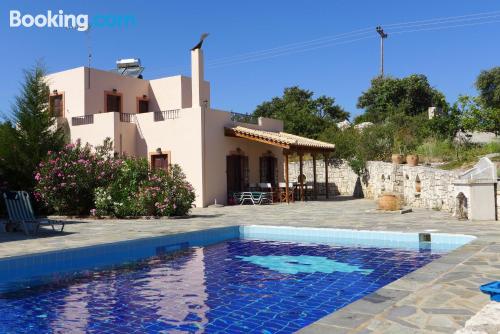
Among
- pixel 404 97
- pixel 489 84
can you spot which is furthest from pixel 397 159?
pixel 489 84

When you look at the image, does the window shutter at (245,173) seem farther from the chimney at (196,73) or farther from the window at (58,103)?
the window at (58,103)

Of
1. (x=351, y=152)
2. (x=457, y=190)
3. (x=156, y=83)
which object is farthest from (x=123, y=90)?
(x=457, y=190)

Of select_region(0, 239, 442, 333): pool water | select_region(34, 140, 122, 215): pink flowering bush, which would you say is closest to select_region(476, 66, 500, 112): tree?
select_region(34, 140, 122, 215): pink flowering bush

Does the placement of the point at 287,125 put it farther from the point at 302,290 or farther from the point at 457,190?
the point at 302,290

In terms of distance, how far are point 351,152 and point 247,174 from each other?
7438 millimetres

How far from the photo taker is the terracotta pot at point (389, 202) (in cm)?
1380

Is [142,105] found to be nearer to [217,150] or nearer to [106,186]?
[217,150]

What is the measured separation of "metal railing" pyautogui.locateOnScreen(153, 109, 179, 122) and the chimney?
34.7 inches

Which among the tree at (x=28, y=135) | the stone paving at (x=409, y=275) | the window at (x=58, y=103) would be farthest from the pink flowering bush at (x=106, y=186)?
the window at (x=58, y=103)

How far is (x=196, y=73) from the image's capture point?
19.4 metres

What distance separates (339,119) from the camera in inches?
1741

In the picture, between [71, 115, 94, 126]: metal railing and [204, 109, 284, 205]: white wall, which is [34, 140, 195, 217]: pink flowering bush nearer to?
[204, 109, 284, 205]: white wall

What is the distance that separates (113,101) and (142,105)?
167cm

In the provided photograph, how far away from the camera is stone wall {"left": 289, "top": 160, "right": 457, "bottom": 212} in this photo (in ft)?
45.4
